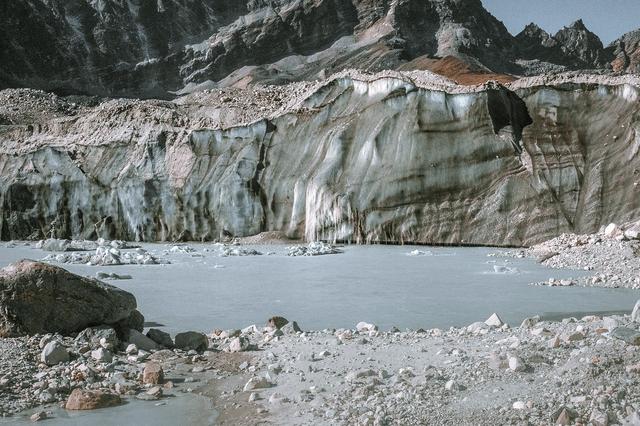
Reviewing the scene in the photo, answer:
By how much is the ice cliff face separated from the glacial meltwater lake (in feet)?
18.9

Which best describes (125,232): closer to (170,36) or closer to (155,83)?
(155,83)

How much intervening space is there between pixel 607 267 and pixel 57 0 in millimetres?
101749

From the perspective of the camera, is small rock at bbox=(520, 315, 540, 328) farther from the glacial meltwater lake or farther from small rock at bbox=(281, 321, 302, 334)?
small rock at bbox=(281, 321, 302, 334)

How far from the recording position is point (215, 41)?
99.9m

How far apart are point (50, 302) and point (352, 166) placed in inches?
714

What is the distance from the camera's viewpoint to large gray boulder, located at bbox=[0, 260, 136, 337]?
21.5 feet

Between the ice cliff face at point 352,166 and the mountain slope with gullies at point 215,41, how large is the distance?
54197 millimetres

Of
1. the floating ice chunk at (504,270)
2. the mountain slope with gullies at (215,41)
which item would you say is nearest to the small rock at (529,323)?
the floating ice chunk at (504,270)

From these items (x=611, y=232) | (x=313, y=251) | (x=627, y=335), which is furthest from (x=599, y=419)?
(x=313, y=251)

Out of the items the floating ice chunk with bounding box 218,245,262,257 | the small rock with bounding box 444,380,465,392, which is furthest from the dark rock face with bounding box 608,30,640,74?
the small rock with bounding box 444,380,465,392

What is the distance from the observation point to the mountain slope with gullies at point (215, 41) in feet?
294

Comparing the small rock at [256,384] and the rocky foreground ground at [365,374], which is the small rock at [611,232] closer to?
the rocky foreground ground at [365,374]

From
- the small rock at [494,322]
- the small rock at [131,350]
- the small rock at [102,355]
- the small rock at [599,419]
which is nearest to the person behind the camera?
the small rock at [599,419]

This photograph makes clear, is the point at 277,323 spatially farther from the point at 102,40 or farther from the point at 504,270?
the point at 102,40
